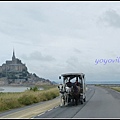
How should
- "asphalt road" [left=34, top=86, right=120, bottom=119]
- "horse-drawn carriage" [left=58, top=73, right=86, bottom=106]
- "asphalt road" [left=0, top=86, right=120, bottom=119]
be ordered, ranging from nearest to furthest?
"asphalt road" [left=34, top=86, right=120, bottom=119], "asphalt road" [left=0, top=86, right=120, bottom=119], "horse-drawn carriage" [left=58, top=73, right=86, bottom=106]

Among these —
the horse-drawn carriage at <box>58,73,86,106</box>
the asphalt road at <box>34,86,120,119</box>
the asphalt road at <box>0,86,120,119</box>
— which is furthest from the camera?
the horse-drawn carriage at <box>58,73,86,106</box>

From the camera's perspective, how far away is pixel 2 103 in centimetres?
2886

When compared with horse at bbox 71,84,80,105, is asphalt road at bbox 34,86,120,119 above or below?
below

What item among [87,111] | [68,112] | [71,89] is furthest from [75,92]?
[68,112]

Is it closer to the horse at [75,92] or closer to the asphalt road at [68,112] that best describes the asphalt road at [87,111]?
the asphalt road at [68,112]

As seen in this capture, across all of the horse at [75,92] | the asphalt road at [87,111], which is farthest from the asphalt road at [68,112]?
the horse at [75,92]

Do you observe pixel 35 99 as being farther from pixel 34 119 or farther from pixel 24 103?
pixel 34 119

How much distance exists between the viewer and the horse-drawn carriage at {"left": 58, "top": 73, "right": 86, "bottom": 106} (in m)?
31.1

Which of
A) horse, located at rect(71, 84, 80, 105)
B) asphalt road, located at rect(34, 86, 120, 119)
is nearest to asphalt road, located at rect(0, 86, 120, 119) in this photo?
asphalt road, located at rect(34, 86, 120, 119)

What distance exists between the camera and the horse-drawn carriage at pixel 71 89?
31100mm

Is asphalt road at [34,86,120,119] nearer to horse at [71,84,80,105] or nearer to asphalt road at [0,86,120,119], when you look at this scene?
asphalt road at [0,86,120,119]

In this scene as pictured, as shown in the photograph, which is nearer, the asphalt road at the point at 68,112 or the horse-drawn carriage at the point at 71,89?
the asphalt road at the point at 68,112

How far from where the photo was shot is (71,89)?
103ft

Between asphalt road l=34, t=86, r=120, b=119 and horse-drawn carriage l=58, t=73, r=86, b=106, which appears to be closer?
asphalt road l=34, t=86, r=120, b=119
